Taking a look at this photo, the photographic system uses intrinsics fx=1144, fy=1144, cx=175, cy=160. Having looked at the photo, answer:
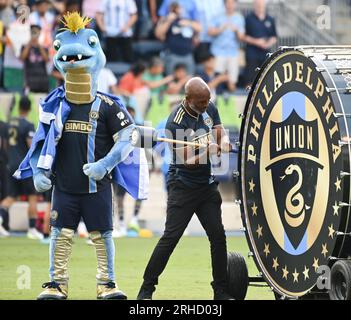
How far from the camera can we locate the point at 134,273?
1212 centimetres

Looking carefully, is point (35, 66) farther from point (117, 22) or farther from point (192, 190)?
point (192, 190)

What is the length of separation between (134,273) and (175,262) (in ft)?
4.34

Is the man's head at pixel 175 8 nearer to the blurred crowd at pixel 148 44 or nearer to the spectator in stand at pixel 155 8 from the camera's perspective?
the blurred crowd at pixel 148 44

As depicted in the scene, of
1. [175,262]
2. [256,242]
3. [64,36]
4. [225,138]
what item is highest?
[64,36]

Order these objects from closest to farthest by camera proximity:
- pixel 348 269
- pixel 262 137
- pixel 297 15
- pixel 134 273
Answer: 1. pixel 348 269
2. pixel 262 137
3. pixel 134 273
4. pixel 297 15

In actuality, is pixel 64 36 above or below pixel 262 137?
above

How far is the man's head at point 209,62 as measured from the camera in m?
20.0

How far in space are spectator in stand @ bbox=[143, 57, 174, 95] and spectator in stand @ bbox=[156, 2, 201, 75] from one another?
10.5 inches

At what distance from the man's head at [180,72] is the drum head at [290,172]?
1048cm

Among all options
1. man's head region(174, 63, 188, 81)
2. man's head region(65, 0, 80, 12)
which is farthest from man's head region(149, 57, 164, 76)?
man's head region(65, 0, 80, 12)

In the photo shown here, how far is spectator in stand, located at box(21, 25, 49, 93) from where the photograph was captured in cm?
1844

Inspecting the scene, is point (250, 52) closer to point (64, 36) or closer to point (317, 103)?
point (64, 36)

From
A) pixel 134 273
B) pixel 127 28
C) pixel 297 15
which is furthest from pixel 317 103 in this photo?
pixel 297 15
